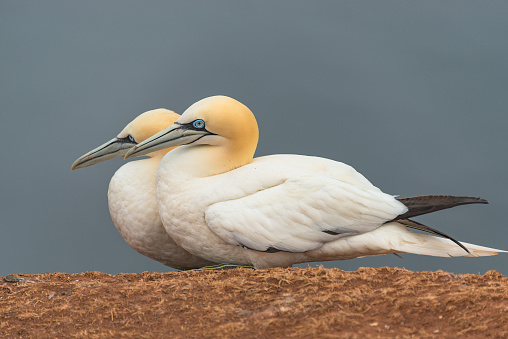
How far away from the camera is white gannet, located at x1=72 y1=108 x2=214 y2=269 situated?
8.46m

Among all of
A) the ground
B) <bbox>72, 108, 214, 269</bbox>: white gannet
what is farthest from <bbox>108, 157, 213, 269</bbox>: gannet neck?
the ground

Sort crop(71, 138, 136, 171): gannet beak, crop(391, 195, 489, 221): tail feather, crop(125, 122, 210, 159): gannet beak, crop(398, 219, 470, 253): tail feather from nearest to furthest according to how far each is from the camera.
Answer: crop(398, 219, 470, 253): tail feather, crop(391, 195, 489, 221): tail feather, crop(125, 122, 210, 159): gannet beak, crop(71, 138, 136, 171): gannet beak

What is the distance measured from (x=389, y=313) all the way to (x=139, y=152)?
3.76 metres

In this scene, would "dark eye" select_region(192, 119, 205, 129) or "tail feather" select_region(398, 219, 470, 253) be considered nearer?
"tail feather" select_region(398, 219, 470, 253)

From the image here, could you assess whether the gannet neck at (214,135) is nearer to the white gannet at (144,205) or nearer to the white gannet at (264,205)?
the white gannet at (264,205)

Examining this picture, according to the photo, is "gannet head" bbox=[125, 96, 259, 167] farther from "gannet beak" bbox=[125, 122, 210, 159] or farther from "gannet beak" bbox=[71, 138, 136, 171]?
"gannet beak" bbox=[71, 138, 136, 171]

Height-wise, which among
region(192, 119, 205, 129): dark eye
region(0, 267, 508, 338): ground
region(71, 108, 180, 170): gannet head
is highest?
region(192, 119, 205, 129): dark eye

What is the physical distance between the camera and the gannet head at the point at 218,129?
8008 millimetres

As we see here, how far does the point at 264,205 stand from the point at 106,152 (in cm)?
254

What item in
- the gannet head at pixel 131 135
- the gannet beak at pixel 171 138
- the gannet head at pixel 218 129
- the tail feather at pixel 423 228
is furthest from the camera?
the gannet head at pixel 131 135

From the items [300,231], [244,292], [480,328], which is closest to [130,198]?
[300,231]

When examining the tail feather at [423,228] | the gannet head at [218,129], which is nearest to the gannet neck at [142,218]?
the gannet head at [218,129]

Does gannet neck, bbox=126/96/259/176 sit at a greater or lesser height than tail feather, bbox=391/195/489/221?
greater

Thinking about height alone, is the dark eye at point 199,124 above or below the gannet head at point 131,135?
above
